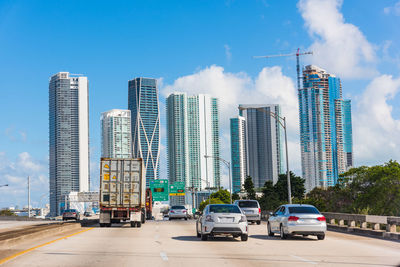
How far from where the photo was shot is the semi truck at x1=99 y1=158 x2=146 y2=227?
108 ft

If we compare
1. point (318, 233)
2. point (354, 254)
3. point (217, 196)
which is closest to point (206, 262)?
point (354, 254)

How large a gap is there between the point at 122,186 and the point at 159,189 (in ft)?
236

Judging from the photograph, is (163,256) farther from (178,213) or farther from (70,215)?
(70,215)

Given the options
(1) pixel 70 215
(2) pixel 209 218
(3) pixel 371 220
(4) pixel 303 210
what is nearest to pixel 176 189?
(1) pixel 70 215

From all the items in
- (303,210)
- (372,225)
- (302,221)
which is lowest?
(372,225)

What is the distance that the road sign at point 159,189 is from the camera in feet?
342

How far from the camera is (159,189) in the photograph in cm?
10481

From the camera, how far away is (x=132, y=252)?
54.7 ft

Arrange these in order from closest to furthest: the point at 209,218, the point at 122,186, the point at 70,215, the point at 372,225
Answer: the point at 209,218 → the point at 372,225 → the point at 122,186 → the point at 70,215

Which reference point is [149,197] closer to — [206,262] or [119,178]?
[119,178]

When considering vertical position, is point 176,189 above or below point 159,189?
below

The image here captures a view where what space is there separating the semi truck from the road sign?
7070cm

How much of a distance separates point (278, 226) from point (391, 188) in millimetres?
39098

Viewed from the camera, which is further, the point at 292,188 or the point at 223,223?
the point at 292,188
